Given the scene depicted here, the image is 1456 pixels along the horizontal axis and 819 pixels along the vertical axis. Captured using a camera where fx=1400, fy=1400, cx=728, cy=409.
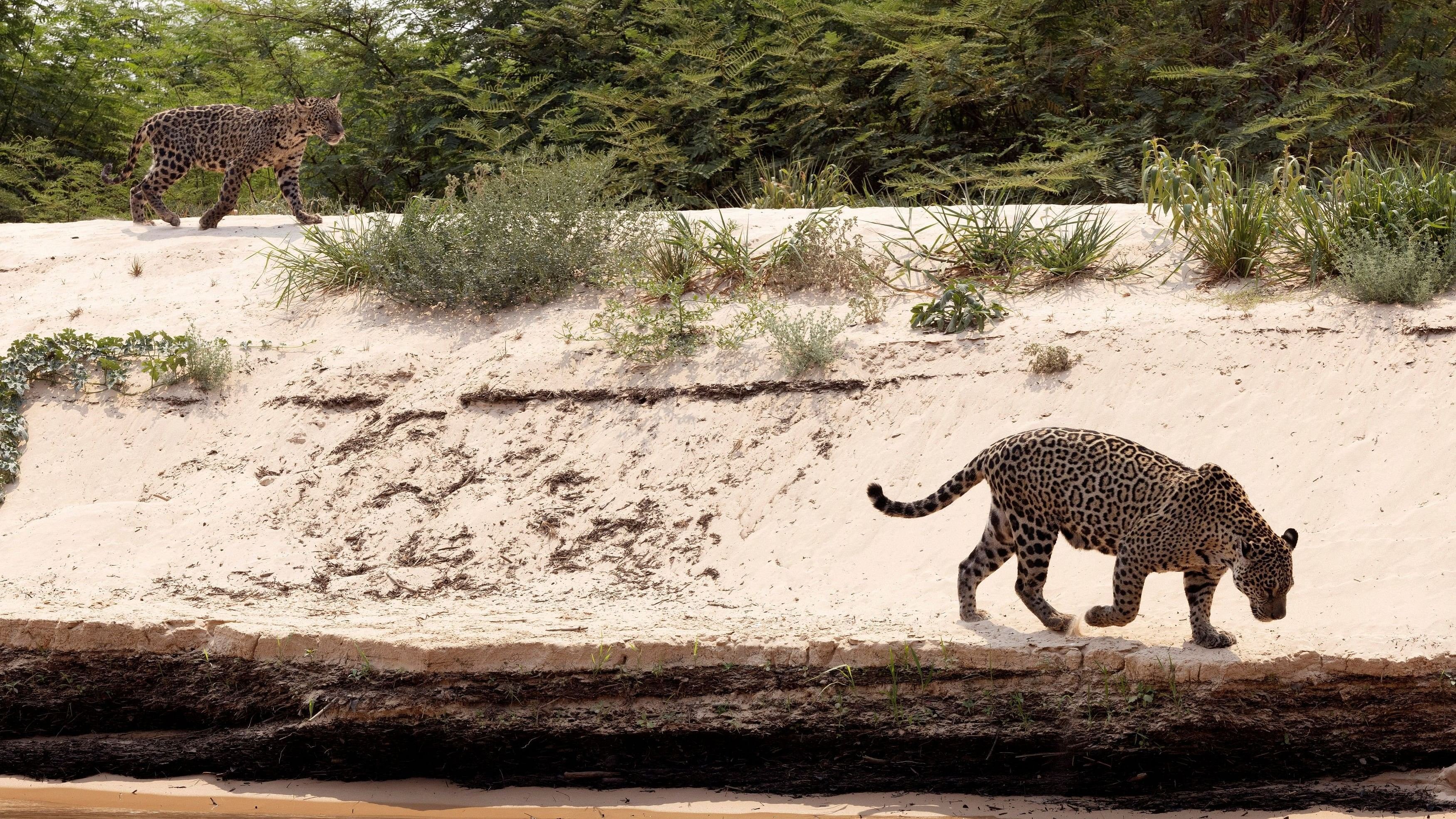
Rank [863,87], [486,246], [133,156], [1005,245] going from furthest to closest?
[863,87] → [133,156] → [486,246] → [1005,245]

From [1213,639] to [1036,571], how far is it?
879 millimetres

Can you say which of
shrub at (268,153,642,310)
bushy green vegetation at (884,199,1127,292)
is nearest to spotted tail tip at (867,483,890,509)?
bushy green vegetation at (884,199,1127,292)

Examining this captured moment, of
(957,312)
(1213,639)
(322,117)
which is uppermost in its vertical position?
(322,117)

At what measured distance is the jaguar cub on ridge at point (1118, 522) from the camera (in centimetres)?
637

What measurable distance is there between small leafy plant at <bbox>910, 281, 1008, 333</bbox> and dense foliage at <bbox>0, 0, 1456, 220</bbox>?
254 cm

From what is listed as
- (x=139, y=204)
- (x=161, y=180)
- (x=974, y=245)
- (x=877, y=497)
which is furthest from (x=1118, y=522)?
(x=139, y=204)

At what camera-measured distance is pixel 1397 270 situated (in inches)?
392

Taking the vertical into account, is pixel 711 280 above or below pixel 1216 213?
below

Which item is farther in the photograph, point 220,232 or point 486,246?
point 220,232

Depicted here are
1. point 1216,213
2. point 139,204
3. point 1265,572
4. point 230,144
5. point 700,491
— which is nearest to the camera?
point 1265,572

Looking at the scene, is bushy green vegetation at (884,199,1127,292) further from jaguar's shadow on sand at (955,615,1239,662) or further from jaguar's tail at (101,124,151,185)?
jaguar's tail at (101,124,151,185)

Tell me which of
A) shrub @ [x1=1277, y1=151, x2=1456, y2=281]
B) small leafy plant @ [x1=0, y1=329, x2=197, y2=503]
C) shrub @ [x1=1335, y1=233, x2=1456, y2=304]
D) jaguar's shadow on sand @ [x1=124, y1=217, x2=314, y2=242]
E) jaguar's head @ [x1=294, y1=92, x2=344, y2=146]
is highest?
jaguar's head @ [x1=294, y1=92, x2=344, y2=146]

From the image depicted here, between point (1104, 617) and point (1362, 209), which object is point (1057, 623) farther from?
point (1362, 209)

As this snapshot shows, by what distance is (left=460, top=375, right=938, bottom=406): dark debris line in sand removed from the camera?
34.1 ft
